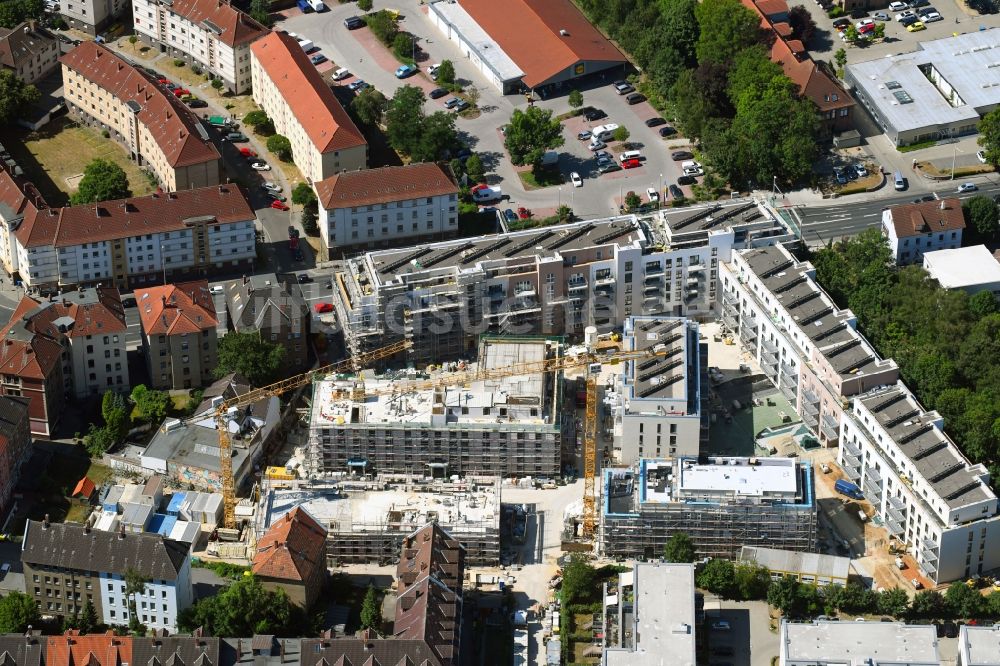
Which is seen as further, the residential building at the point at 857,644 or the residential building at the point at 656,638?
the residential building at the point at 656,638

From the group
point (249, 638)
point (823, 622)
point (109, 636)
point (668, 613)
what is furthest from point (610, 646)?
point (109, 636)

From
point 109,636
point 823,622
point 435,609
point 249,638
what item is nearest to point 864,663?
point 823,622

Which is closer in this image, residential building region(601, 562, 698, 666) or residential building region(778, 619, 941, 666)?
residential building region(778, 619, 941, 666)

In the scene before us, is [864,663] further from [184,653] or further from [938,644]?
[184,653]

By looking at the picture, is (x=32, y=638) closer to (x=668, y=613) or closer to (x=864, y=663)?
(x=668, y=613)

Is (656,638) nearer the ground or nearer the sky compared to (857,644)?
nearer the sky

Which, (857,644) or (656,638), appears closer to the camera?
(857,644)
